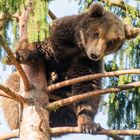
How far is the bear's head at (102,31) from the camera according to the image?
18.1 ft

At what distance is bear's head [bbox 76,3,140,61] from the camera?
18.1ft

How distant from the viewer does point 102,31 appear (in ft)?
18.4

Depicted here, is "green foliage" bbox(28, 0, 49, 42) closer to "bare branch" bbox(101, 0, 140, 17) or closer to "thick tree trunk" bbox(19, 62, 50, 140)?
"thick tree trunk" bbox(19, 62, 50, 140)

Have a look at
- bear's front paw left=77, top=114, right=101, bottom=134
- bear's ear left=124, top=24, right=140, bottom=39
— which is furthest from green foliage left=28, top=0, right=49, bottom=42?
bear's ear left=124, top=24, right=140, bottom=39

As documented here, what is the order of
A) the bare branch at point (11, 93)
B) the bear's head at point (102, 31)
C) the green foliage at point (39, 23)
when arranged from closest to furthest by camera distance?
1. the green foliage at point (39, 23)
2. the bare branch at point (11, 93)
3. the bear's head at point (102, 31)

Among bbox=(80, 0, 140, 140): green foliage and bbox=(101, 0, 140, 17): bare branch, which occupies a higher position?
bbox=(101, 0, 140, 17): bare branch

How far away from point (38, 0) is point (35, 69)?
1.16 m

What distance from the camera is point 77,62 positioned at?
5562 mm

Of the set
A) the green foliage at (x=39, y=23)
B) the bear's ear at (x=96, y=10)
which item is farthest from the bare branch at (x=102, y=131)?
the bear's ear at (x=96, y=10)

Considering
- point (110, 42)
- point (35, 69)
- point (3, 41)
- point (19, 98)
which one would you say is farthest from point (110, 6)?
point (3, 41)

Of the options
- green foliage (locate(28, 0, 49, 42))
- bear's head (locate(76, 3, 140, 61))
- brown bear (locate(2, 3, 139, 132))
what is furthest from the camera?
bear's head (locate(76, 3, 140, 61))

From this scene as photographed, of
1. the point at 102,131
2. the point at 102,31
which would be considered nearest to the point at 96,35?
the point at 102,31

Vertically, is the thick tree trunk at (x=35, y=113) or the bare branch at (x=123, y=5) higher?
the bare branch at (x=123, y=5)

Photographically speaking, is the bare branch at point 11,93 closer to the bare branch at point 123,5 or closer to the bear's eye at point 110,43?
the bear's eye at point 110,43
